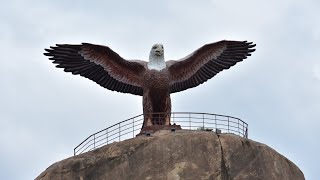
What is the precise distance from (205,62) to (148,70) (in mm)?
3286

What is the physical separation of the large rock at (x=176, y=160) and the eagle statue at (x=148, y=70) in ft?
11.4

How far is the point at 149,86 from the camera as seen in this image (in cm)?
5122

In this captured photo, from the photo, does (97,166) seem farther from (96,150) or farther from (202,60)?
(202,60)

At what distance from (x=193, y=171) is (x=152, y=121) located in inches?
213

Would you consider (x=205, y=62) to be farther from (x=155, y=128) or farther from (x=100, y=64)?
(x=155, y=128)

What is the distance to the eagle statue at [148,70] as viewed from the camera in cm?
5119

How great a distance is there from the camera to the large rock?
152 ft

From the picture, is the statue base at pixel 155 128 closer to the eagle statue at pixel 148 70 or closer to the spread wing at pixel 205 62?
the eagle statue at pixel 148 70

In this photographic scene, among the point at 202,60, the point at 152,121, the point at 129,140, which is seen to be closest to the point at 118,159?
the point at 129,140

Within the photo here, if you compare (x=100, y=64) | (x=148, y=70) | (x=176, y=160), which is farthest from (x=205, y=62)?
(x=176, y=160)

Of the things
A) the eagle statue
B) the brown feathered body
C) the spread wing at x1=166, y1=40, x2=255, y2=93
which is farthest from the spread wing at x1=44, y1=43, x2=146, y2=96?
the spread wing at x1=166, y1=40, x2=255, y2=93

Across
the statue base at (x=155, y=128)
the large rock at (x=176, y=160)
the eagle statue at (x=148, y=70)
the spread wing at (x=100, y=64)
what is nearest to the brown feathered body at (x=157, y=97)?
the eagle statue at (x=148, y=70)

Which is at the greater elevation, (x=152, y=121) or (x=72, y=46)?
(x=72, y=46)

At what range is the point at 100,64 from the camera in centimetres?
5197
